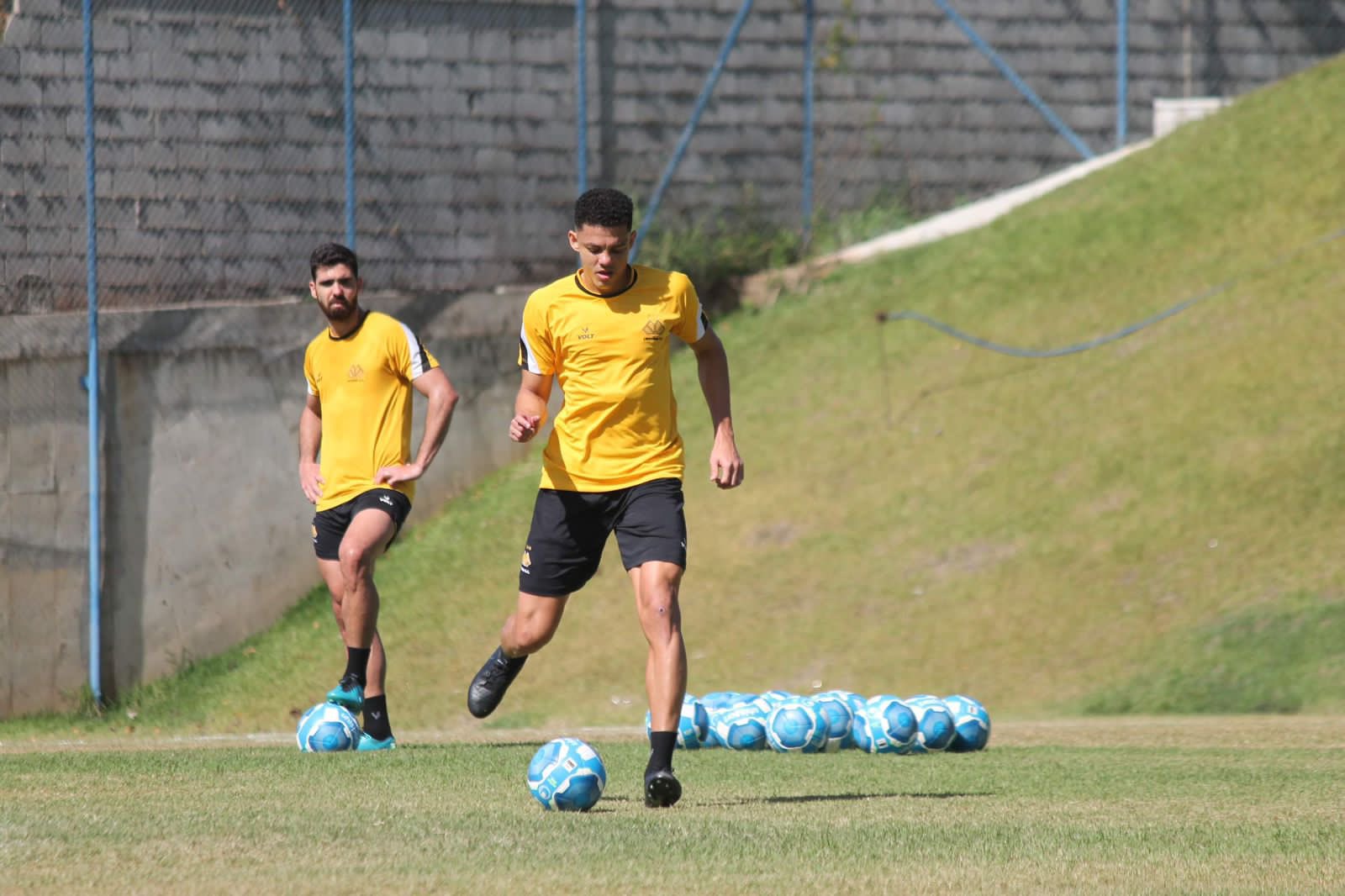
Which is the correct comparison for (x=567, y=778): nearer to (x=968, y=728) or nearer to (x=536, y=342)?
(x=536, y=342)

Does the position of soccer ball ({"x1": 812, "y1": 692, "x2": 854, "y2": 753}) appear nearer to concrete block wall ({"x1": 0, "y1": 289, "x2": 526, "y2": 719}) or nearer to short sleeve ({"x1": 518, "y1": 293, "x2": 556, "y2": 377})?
short sleeve ({"x1": 518, "y1": 293, "x2": 556, "y2": 377})

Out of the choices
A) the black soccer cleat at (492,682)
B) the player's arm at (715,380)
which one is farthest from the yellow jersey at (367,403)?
the player's arm at (715,380)

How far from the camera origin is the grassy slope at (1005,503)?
1374 cm

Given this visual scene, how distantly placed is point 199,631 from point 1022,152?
1041 cm

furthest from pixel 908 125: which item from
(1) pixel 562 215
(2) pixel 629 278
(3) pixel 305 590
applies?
(2) pixel 629 278

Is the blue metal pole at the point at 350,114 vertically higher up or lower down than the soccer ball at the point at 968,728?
higher up

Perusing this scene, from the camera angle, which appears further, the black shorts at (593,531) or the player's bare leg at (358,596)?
the player's bare leg at (358,596)

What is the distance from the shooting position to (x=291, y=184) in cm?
1628

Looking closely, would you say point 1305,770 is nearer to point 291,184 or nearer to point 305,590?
point 305,590

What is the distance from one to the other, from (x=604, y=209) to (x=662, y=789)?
2176mm

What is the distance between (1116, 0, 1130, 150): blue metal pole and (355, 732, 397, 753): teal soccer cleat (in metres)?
13.9

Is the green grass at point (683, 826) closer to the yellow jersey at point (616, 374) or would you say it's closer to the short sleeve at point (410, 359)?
the yellow jersey at point (616, 374)

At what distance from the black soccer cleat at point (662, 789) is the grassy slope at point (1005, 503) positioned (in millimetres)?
6734

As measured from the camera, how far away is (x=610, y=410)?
745 centimetres
